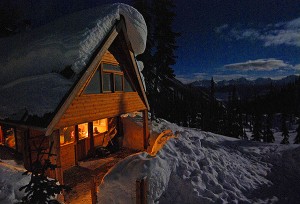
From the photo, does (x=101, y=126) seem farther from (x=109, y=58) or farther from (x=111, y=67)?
(x=109, y=58)

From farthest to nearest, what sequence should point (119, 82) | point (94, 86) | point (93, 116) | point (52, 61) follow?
point (119, 82) → point (94, 86) → point (93, 116) → point (52, 61)

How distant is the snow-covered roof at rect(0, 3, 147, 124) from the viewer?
7.53 m

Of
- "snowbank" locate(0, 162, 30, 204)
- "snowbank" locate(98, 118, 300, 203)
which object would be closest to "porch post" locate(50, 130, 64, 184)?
"snowbank" locate(0, 162, 30, 204)

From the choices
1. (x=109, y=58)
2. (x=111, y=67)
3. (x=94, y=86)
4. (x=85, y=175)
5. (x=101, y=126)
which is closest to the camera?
(x=94, y=86)

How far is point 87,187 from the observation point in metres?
9.02

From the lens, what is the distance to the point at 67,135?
12.2 metres

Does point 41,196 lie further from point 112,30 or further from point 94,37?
point 112,30

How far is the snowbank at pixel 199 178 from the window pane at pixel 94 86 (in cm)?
372

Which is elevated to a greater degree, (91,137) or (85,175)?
(91,137)

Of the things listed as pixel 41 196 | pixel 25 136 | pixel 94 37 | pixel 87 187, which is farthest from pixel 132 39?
pixel 41 196

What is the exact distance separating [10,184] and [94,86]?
539 centimetres

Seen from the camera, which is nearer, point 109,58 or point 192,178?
point 192,178

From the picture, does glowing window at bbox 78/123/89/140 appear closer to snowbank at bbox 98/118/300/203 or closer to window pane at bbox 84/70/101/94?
window pane at bbox 84/70/101/94

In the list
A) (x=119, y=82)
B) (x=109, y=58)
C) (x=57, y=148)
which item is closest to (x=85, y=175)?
(x=57, y=148)
